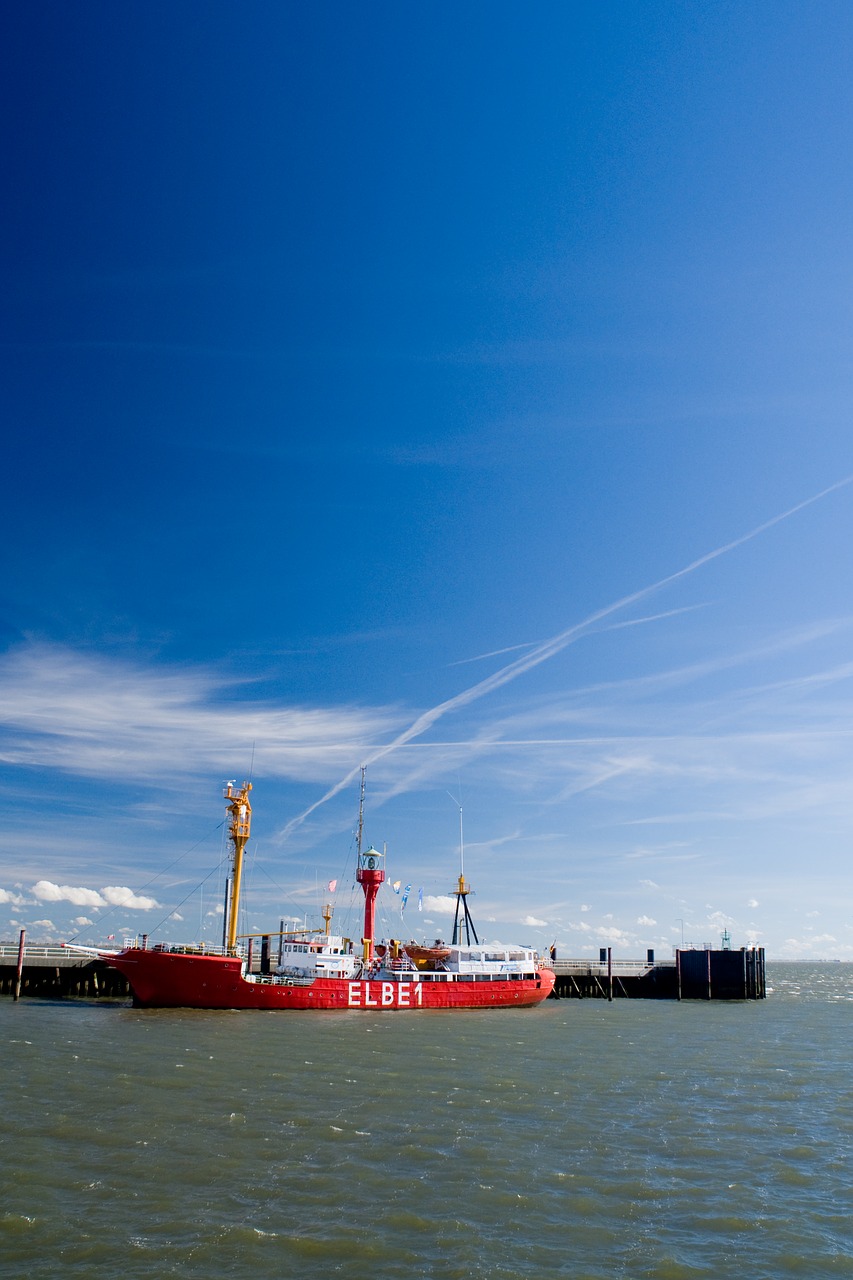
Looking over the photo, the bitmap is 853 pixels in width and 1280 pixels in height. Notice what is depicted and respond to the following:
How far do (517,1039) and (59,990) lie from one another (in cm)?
3926

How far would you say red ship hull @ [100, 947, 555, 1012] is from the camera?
56.2 meters

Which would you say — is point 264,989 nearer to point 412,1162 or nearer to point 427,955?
point 427,955

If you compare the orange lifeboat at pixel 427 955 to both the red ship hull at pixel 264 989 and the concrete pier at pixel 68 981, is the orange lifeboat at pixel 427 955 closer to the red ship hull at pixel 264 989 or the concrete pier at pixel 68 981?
the red ship hull at pixel 264 989

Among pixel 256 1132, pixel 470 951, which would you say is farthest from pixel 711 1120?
pixel 470 951

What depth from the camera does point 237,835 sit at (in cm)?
6525

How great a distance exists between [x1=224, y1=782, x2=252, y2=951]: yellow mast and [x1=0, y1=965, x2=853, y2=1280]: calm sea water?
70.2ft

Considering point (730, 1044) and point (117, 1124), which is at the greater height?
point (117, 1124)

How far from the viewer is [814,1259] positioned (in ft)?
53.2

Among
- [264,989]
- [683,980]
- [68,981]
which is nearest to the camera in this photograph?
[264,989]

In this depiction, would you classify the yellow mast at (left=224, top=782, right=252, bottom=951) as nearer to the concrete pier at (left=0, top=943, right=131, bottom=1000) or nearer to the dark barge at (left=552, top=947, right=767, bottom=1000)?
the concrete pier at (left=0, top=943, right=131, bottom=1000)

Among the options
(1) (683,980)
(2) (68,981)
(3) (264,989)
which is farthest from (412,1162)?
(1) (683,980)

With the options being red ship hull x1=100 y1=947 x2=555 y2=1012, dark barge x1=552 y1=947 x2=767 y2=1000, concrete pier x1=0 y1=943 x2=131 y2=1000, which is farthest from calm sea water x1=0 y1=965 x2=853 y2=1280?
dark barge x1=552 y1=947 x2=767 y2=1000

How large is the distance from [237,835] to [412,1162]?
46334 mm

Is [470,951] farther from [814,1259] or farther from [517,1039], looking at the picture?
[814,1259]
